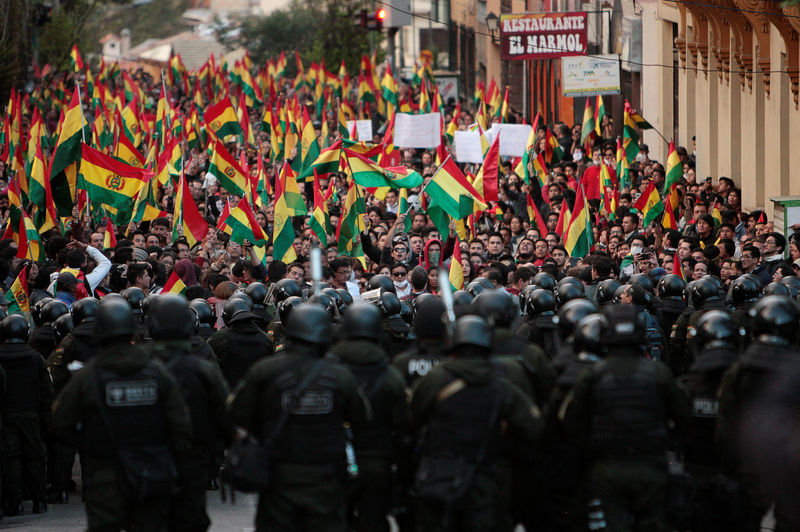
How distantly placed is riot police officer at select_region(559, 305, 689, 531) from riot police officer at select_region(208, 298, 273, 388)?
146 inches

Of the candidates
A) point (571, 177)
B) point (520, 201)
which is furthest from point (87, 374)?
point (571, 177)

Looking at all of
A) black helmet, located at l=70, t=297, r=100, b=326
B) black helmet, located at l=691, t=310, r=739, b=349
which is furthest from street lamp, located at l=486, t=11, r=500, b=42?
black helmet, located at l=691, t=310, r=739, b=349

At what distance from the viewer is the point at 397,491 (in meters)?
8.27

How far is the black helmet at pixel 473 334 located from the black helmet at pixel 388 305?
3.58 metres

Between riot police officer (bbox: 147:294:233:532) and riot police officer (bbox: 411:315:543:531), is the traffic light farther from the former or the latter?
riot police officer (bbox: 411:315:543:531)

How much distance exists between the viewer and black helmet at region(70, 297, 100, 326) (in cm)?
1038

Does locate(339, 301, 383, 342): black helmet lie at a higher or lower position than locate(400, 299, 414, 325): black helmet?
higher

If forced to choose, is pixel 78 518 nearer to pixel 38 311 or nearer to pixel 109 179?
pixel 38 311

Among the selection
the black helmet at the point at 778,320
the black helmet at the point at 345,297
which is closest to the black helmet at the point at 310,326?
the black helmet at the point at 778,320

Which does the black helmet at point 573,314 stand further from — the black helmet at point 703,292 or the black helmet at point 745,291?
the black helmet at point 745,291

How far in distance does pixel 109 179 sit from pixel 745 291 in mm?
9290

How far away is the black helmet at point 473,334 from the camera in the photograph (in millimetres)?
7395

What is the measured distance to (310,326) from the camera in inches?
296

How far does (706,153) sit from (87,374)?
21.6 m
